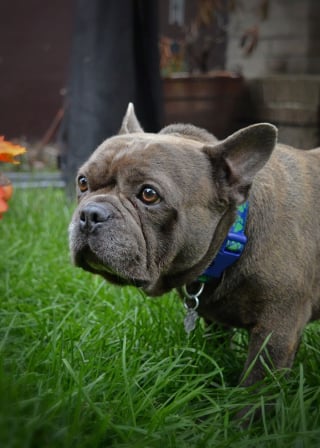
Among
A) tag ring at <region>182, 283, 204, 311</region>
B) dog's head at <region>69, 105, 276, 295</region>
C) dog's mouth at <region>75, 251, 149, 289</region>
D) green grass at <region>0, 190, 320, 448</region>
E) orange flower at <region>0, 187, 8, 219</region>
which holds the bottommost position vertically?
green grass at <region>0, 190, 320, 448</region>

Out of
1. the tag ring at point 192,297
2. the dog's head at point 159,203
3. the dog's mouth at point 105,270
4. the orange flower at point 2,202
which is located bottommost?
the tag ring at point 192,297

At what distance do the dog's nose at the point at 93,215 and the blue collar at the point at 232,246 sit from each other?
54 centimetres

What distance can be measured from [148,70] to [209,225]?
398cm

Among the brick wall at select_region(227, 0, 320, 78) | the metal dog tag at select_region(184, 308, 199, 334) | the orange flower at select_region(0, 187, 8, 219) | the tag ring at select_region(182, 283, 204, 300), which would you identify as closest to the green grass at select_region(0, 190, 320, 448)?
the metal dog tag at select_region(184, 308, 199, 334)

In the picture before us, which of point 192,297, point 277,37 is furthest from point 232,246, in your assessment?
point 277,37

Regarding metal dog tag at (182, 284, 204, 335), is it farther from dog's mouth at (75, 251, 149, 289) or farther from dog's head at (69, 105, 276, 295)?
dog's mouth at (75, 251, 149, 289)

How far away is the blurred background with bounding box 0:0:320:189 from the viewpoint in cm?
647

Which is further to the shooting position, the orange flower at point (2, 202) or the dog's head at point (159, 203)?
the dog's head at point (159, 203)

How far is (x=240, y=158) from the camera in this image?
2.93m

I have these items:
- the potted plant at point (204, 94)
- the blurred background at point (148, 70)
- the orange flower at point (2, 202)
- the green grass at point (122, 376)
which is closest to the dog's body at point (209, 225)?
the green grass at point (122, 376)

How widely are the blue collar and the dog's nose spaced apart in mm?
538

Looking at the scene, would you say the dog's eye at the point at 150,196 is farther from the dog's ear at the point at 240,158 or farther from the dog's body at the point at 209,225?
the dog's ear at the point at 240,158

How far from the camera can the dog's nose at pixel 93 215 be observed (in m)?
2.66

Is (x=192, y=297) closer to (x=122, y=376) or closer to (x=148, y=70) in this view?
(x=122, y=376)
